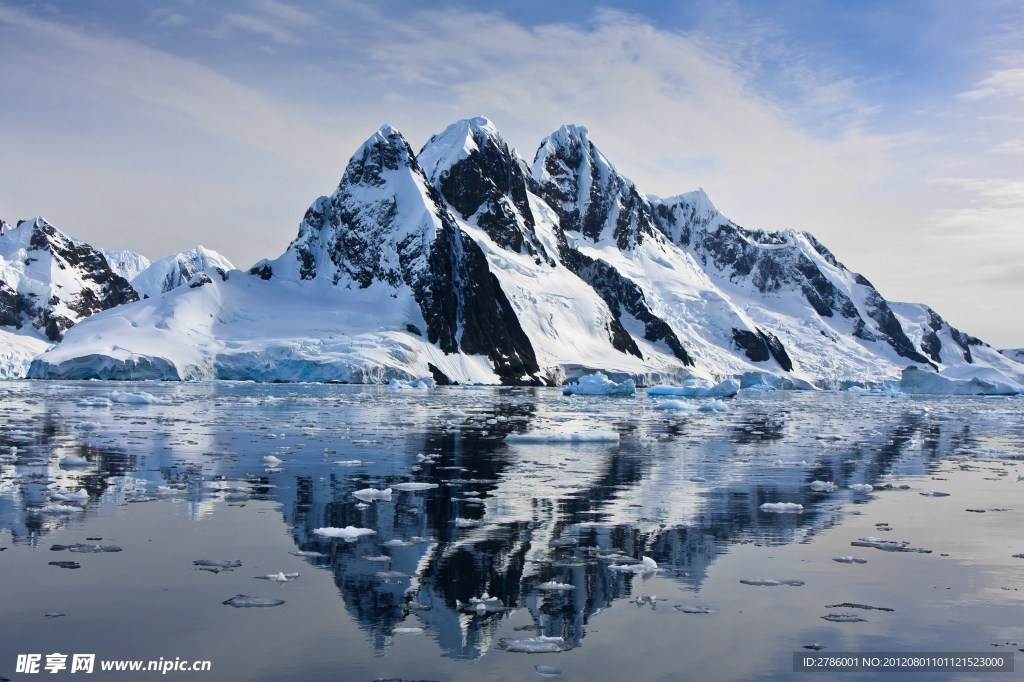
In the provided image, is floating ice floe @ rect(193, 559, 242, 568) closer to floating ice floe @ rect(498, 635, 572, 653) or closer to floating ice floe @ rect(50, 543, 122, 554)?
floating ice floe @ rect(50, 543, 122, 554)

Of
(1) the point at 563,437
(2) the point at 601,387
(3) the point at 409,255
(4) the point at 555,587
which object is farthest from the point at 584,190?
(4) the point at 555,587

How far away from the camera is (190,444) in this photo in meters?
22.5

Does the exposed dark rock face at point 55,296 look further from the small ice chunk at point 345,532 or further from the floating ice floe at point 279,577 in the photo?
the floating ice floe at point 279,577

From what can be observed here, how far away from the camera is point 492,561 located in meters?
10.0

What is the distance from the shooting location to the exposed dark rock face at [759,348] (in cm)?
16412

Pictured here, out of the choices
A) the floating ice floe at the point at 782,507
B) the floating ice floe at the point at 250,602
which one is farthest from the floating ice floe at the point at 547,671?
the floating ice floe at the point at 782,507

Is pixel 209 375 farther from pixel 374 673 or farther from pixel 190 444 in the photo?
pixel 374 673

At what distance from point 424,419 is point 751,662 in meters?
29.4

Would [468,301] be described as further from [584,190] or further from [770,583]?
[770,583]

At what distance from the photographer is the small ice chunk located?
11.2 m

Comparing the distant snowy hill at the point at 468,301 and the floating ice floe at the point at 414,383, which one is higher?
the distant snowy hill at the point at 468,301

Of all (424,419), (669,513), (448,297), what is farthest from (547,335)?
(669,513)

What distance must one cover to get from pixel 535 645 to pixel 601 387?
7313 cm

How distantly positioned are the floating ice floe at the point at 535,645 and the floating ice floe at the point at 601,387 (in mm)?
69740
